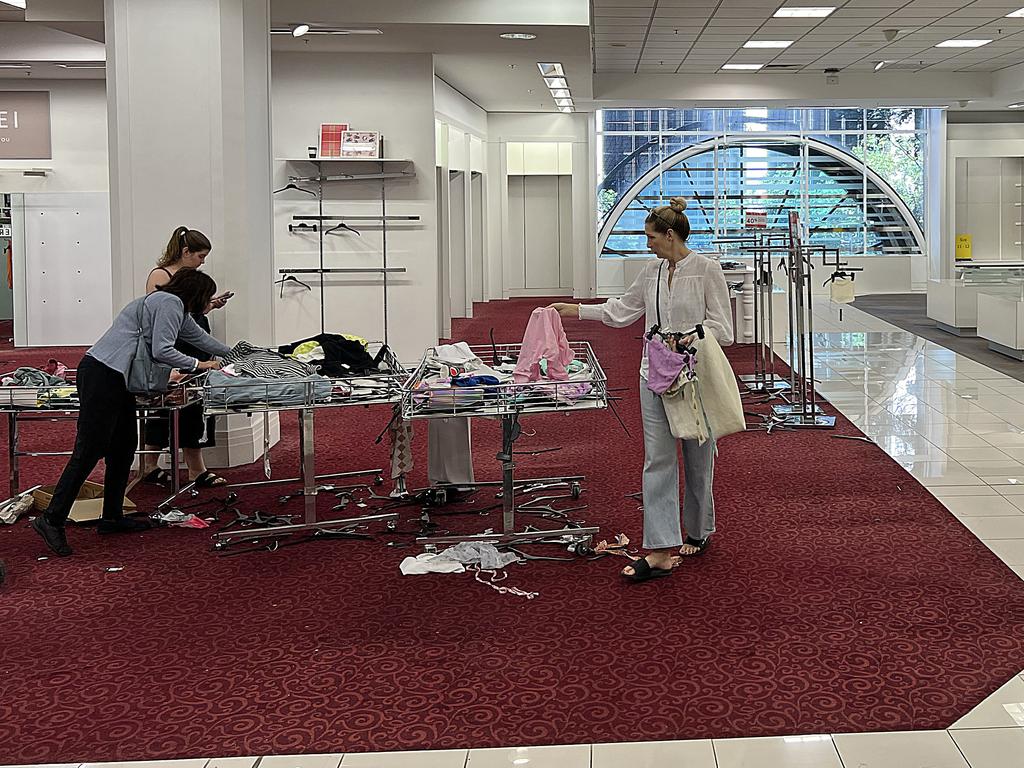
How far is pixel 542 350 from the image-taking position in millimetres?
5109

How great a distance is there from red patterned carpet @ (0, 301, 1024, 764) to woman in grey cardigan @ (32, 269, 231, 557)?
7.3 inches

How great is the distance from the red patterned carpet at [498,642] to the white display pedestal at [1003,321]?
6.54m

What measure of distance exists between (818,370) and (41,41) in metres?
9.05

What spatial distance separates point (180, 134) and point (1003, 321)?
892 cm

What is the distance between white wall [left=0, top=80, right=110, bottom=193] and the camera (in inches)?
555

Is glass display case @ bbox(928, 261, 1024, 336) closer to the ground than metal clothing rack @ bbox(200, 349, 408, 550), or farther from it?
farther from it

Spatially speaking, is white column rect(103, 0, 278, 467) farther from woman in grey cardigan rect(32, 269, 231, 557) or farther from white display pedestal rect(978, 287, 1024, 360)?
white display pedestal rect(978, 287, 1024, 360)

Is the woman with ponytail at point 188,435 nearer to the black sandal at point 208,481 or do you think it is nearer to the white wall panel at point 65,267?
the black sandal at point 208,481

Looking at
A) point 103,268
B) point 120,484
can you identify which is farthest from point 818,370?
point 103,268

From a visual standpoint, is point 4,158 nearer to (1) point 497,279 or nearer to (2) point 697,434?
(1) point 497,279

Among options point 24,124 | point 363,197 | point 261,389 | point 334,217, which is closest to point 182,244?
point 261,389

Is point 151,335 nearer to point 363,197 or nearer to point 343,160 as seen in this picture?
point 343,160

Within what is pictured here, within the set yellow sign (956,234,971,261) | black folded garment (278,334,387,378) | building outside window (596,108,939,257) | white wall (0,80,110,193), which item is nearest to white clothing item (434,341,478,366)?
black folded garment (278,334,387,378)

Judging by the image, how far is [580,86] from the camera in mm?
15195
